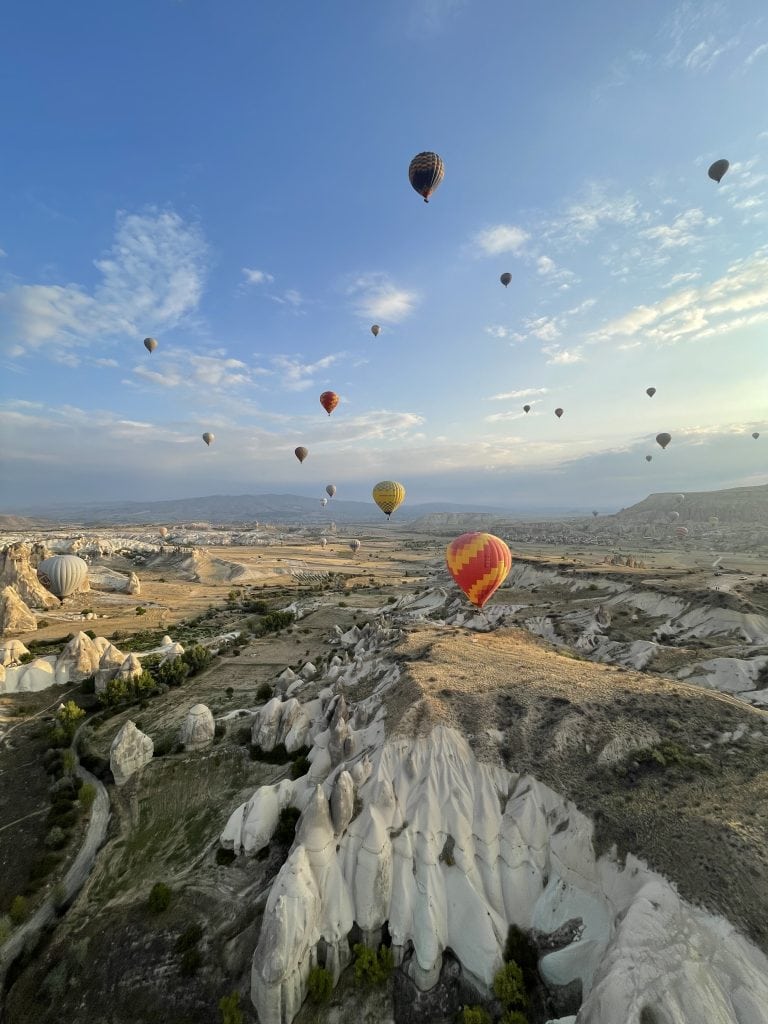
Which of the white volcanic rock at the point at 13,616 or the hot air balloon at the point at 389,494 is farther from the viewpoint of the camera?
the hot air balloon at the point at 389,494

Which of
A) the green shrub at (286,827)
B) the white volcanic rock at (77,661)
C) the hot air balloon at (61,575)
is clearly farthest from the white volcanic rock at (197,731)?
the hot air balloon at (61,575)

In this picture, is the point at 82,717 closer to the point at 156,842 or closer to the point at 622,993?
the point at 156,842

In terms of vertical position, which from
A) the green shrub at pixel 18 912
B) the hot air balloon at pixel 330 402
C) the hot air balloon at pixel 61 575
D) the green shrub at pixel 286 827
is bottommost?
the green shrub at pixel 18 912

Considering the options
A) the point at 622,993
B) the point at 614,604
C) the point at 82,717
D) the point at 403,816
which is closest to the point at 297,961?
the point at 403,816

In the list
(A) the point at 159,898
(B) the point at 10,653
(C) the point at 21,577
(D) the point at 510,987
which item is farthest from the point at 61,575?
(D) the point at 510,987

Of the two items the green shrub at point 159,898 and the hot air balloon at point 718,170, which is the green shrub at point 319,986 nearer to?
the green shrub at point 159,898

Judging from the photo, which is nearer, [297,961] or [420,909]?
[297,961]
